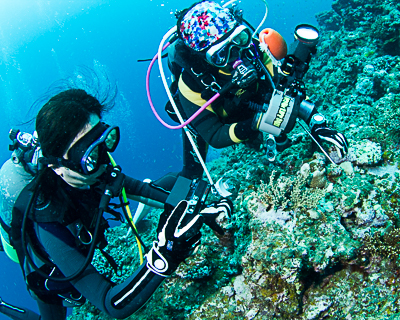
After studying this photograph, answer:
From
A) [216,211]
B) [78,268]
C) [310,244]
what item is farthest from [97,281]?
[310,244]

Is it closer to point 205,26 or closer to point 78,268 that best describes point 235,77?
point 205,26

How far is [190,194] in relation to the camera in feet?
6.07

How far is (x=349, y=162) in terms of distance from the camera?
2982mm

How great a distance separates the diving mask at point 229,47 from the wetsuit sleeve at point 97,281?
7.37 feet

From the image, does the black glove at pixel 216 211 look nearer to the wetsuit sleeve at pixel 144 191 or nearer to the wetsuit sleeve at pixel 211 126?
the wetsuit sleeve at pixel 144 191

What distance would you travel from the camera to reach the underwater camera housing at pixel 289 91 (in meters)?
2.38

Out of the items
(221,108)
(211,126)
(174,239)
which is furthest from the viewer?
(221,108)

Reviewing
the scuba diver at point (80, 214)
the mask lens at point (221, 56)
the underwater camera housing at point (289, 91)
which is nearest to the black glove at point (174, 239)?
the scuba diver at point (80, 214)

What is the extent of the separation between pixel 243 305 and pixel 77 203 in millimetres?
2045

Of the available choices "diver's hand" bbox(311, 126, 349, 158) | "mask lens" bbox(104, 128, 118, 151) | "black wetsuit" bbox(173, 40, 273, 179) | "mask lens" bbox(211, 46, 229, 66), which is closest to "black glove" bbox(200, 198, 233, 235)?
"black wetsuit" bbox(173, 40, 273, 179)

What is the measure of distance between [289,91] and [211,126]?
1.02m

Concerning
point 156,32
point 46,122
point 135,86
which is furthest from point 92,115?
point 156,32

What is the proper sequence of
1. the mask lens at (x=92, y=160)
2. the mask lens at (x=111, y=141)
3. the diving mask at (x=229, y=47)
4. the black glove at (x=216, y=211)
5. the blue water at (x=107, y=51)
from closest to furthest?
1. the mask lens at (x=92, y=160)
2. the mask lens at (x=111, y=141)
3. the diving mask at (x=229, y=47)
4. the black glove at (x=216, y=211)
5. the blue water at (x=107, y=51)

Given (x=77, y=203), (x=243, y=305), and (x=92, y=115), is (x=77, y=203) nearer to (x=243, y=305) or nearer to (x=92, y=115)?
(x=92, y=115)
